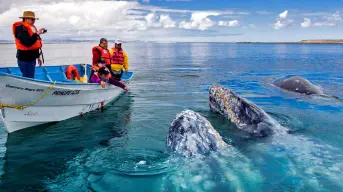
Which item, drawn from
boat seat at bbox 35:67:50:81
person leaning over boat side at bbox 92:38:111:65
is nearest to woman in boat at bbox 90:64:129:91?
person leaning over boat side at bbox 92:38:111:65

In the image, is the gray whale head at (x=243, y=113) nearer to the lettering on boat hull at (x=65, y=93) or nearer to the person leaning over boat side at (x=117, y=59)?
the lettering on boat hull at (x=65, y=93)

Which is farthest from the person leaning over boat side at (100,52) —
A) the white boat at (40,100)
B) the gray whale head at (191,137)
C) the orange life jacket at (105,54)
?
the gray whale head at (191,137)

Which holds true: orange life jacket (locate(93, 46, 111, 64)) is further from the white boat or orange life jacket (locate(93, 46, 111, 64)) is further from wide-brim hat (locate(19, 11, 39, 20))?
wide-brim hat (locate(19, 11, 39, 20))

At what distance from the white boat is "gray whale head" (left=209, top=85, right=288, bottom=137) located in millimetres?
4791

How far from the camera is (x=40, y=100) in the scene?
10.2m

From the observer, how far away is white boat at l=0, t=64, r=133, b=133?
9.30 m

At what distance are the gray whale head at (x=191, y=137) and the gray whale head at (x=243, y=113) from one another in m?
1.69

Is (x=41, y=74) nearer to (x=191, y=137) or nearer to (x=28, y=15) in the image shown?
(x=28, y=15)

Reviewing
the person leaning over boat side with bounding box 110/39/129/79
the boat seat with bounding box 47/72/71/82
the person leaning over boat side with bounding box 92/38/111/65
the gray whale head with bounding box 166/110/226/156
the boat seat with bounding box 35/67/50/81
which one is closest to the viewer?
the gray whale head with bounding box 166/110/226/156

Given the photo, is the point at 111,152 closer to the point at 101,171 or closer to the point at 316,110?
the point at 101,171

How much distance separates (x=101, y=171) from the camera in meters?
6.52

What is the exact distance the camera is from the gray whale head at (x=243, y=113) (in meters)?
8.84

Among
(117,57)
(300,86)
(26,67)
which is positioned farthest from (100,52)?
(300,86)

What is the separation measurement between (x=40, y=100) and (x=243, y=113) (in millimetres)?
6570
